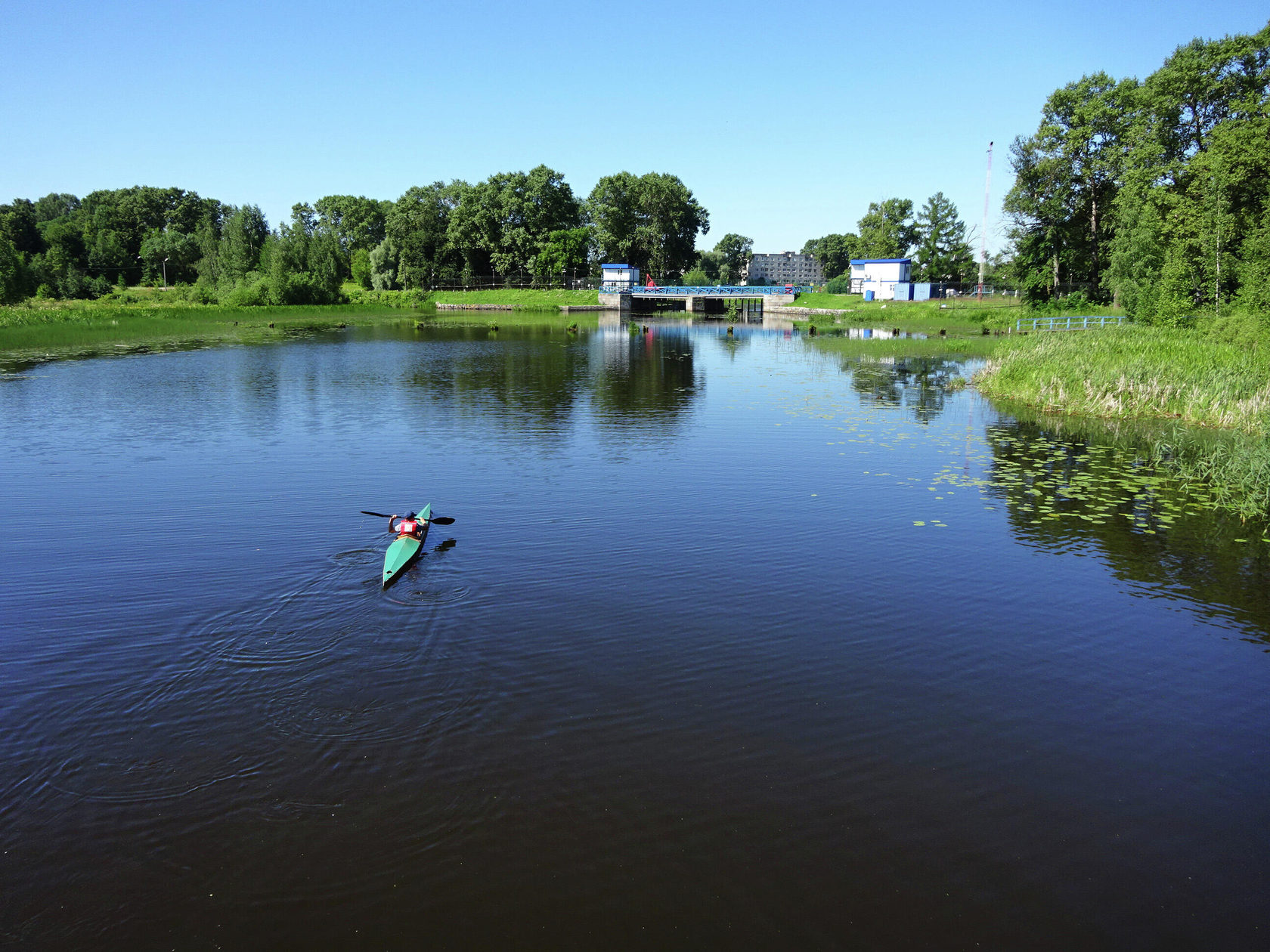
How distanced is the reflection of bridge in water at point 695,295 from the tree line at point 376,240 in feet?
39.2

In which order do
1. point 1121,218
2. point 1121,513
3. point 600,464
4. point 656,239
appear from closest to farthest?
1. point 1121,513
2. point 600,464
3. point 1121,218
4. point 656,239

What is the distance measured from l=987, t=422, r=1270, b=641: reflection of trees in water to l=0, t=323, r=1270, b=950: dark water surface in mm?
130

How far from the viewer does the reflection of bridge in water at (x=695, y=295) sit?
11169cm

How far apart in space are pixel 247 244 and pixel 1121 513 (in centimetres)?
11357

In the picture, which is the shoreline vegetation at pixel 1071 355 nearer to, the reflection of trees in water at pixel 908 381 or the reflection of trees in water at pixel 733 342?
the reflection of trees in water at pixel 908 381

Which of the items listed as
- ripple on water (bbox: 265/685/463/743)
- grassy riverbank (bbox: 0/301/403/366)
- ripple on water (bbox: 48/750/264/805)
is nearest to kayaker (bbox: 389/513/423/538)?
ripple on water (bbox: 265/685/463/743)

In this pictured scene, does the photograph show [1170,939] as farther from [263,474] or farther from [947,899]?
[263,474]

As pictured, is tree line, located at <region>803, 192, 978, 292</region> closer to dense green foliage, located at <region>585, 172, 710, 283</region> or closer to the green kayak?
dense green foliage, located at <region>585, 172, 710, 283</region>

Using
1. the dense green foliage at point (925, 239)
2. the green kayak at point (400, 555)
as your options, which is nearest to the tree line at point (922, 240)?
the dense green foliage at point (925, 239)

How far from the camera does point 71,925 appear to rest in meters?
6.33

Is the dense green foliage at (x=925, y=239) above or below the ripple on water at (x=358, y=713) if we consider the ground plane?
above

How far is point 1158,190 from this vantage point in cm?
5281

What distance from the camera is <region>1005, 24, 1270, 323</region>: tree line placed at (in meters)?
44.2

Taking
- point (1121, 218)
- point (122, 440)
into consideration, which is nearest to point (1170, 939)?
point (122, 440)
